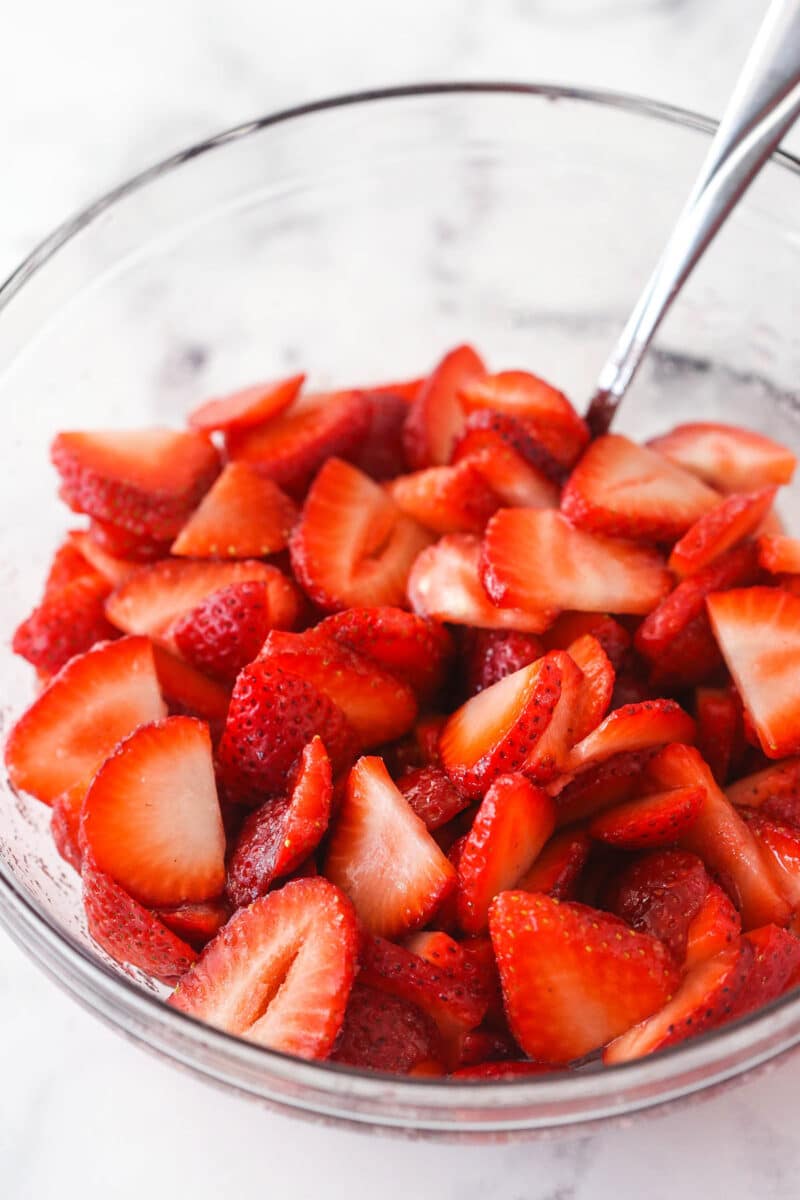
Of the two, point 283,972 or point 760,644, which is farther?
point 760,644

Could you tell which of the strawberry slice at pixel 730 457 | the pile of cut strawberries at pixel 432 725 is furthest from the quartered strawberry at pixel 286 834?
the strawberry slice at pixel 730 457

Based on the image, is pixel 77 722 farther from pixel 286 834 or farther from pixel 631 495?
pixel 631 495

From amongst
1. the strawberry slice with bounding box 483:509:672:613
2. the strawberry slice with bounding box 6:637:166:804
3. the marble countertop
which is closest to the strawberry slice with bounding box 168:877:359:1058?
the strawberry slice with bounding box 6:637:166:804

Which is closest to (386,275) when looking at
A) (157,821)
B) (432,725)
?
(432,725)

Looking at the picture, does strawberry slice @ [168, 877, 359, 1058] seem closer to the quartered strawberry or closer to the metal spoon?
the quartered strawberry

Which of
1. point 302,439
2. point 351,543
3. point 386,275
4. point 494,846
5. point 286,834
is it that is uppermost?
point 386,275

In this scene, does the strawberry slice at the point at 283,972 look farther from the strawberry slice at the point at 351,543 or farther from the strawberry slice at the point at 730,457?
the strawberry slice at the point at 730,457

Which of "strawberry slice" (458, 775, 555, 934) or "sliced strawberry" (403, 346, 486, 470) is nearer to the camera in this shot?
"strawberry slice" (458, 775, 555, 934)
